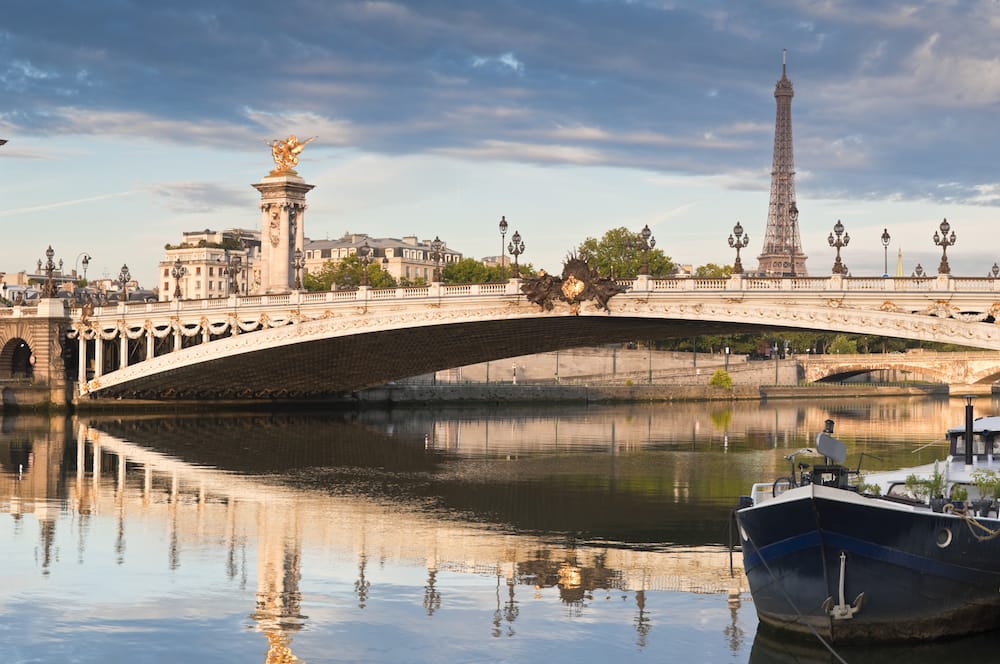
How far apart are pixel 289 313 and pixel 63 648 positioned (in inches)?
1599

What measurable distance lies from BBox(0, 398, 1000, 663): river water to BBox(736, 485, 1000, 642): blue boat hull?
0.37 metres

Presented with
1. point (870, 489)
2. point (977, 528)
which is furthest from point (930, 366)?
point (977, 528)

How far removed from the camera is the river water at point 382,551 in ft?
60.5

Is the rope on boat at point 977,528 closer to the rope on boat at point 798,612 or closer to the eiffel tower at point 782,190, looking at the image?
the rope on boat at point 798,612

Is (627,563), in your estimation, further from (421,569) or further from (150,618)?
(150,618)

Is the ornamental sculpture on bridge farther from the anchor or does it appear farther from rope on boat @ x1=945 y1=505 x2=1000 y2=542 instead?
the anchor

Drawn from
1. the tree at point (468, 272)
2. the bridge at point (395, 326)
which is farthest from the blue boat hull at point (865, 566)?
the tree at point (468, 272)

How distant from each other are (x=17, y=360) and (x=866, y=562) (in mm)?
60743

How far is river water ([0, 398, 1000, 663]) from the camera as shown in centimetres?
1844

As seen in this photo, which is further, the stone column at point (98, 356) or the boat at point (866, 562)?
the stone column at point (98, 356)

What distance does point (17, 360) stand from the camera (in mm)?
71250

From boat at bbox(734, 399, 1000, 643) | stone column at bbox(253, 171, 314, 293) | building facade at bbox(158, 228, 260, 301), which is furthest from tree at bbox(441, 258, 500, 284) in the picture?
boat at bbox(734, 399, 1000, 643)

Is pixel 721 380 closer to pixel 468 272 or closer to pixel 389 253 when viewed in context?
pixel 468 272

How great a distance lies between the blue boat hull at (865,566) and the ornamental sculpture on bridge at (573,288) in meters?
29.8
